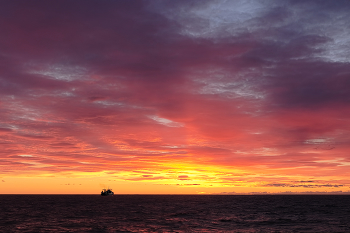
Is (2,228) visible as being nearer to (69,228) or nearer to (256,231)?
(69,228)

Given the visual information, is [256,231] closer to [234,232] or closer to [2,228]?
[234,232]

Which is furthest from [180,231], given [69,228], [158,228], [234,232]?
[69,228]

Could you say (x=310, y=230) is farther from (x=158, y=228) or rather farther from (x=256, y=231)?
(x=158, y=228)

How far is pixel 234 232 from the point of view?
55.8 m

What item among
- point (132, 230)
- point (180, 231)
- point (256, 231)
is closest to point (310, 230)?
point (256, 231)

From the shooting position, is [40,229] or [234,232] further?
[40,229]

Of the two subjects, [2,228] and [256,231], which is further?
[2,228]

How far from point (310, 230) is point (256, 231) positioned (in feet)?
38.0

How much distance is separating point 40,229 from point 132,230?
1872 centimetres

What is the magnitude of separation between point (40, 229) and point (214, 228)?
116 ft

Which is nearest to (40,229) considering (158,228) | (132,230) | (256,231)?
(132,230)

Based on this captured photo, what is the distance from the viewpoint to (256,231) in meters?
57.1

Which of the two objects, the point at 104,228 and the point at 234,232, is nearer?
the point at 234,232

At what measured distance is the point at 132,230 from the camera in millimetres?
58344
